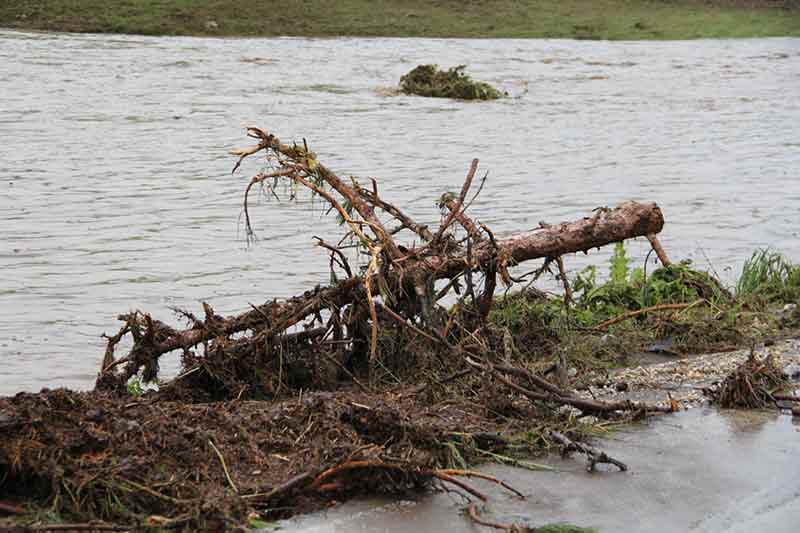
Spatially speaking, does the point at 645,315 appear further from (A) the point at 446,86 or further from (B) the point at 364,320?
(A) the point at 446,86

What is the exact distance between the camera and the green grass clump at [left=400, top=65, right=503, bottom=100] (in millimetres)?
24359

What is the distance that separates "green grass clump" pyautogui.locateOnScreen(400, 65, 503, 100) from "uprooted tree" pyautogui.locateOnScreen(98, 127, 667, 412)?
692 inches

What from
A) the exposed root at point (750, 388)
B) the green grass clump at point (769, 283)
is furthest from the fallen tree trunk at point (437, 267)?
the green grass clump at point (769, 283)

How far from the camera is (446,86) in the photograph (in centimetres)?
2453

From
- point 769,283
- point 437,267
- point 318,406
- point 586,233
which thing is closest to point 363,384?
point 437,267

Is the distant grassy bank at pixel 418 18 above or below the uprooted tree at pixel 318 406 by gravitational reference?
above

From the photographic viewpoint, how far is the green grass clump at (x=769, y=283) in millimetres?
8742

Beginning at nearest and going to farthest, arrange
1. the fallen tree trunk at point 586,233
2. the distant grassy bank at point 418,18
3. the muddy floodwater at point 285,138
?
the fallen tree trunk at point 586,233, the muddy floodwater at point 285,138, the distant grassy bank at point 418,18

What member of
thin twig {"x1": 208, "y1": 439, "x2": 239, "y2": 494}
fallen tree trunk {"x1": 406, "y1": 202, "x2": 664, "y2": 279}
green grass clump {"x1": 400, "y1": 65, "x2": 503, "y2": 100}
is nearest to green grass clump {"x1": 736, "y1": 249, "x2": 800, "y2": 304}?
fallen tree trunk {"x1": 406, "y1": 202, "x2": 664, "y2": 279}

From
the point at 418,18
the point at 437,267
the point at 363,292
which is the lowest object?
the point at 363,292

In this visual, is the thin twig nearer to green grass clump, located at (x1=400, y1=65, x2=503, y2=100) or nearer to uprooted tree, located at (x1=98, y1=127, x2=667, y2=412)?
uprooted tree, located at (x1=98, y1=127, x2=667, y2=412)

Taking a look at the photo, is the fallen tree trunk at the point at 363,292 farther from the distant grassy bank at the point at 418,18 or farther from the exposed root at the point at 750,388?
the distant grassy bank at the point at 418,18

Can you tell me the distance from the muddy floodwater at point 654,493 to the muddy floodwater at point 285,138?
10.6ft

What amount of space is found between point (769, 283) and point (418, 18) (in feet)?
104
